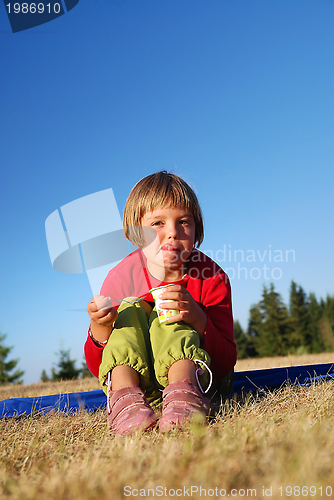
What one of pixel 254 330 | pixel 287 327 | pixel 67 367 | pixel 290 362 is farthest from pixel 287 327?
pixel 290 362

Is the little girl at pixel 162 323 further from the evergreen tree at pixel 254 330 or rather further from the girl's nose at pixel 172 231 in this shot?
the evergreen tree at pixel 254 330

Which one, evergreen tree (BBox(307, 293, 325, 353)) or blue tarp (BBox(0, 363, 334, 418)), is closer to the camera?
blue tarp (BBox(0, 363, 334, 418))

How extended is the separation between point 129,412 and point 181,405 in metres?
0.21

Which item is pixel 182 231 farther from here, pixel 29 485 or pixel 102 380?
pixel 29 485

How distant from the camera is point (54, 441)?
135cm

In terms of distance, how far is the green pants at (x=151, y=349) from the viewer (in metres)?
1.54

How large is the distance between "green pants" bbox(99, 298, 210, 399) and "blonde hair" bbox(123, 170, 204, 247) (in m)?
0.94

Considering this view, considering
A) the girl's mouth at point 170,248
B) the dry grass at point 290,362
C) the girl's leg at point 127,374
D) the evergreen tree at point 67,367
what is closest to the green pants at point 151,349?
the girl's leg at point 127,374

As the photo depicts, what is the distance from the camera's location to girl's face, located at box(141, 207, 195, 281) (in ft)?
7.57

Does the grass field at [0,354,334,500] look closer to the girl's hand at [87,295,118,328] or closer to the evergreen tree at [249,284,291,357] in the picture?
the girl's hand at [87,295,118,328]

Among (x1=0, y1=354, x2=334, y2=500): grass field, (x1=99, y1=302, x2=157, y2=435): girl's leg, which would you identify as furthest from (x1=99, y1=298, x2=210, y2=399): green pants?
(x1=0, y1=354, x2=334, y2=500): grass field

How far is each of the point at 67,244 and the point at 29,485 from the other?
2027 mm

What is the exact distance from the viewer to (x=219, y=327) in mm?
1990

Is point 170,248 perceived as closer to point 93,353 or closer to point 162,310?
point 162,310
